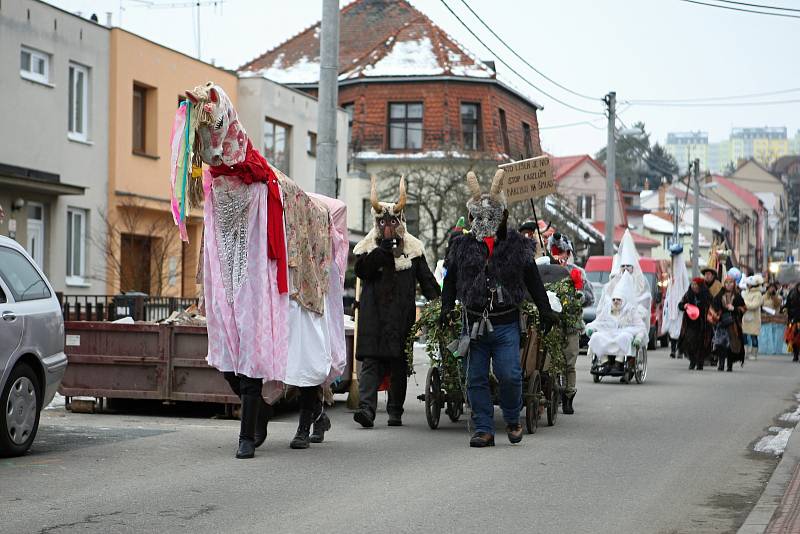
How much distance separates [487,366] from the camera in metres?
11.0

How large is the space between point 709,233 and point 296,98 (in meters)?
67.7

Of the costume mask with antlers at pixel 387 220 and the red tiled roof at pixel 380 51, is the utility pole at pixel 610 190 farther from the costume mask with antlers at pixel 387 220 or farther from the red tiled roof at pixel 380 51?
the costume mask with antlers at pixel 387 220

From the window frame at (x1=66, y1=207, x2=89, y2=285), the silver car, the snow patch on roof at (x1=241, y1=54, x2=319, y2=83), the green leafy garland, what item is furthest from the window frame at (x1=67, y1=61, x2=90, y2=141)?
the snow patch on roof at (x1=241, y1=54, x2=319, y2=83)

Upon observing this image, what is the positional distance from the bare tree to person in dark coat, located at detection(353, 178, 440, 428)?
14802mm

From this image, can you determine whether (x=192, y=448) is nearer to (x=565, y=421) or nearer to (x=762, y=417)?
(x=565, y=421)

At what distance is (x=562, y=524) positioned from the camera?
7.40 meters

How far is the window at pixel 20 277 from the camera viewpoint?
1002 cm

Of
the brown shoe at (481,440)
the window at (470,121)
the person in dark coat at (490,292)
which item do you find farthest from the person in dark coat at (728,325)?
the window at (470,121)

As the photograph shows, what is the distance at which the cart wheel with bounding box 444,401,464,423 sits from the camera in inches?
504

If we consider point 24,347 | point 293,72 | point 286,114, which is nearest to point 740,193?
point 293,72

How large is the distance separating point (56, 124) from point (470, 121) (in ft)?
84.5

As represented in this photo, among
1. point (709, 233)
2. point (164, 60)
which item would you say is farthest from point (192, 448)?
point (709, 233)

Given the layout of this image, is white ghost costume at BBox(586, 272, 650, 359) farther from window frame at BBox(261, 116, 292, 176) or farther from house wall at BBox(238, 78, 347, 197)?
window frame at BBox(261, 116, 292, 176)

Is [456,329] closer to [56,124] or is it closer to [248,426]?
[248,426]
